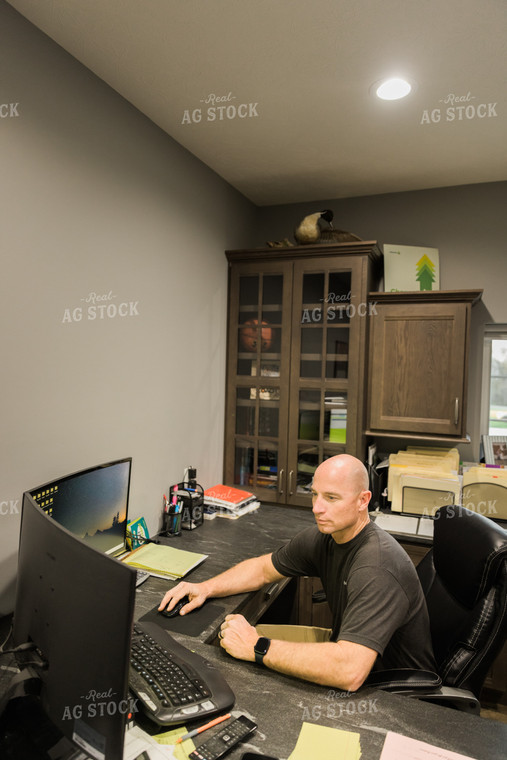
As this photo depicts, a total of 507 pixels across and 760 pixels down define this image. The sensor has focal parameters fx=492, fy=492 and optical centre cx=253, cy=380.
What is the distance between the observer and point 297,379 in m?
3.06

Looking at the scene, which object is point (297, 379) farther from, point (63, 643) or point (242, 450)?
point (63, 643)

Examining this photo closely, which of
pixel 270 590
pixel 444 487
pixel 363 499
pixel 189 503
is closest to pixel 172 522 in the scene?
pixel 189 503

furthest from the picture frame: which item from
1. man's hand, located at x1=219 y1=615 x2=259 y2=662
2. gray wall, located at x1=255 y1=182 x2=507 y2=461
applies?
man's hand, located at x1=219 y1=615 x2=259 y2=662

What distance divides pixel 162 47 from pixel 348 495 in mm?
1743

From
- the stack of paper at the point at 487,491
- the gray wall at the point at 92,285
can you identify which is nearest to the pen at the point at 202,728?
the gray wall at the point at 92,285

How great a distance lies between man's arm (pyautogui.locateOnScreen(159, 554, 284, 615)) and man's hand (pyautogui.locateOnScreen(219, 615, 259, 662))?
0.23 metres

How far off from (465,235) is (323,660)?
2743mm

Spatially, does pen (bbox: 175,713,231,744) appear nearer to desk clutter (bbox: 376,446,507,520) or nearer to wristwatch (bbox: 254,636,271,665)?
wristwatch (bbox: 254,636,271,665)

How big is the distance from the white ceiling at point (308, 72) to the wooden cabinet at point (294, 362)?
1.95 feet

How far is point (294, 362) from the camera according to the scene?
10.1 feet

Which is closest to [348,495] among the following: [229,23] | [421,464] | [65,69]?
[421,464]

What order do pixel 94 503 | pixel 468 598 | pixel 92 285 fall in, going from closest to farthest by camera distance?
pixel 468 598
pixel 94 503
pixel 92 285

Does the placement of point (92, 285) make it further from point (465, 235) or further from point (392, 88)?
point (465, 235)

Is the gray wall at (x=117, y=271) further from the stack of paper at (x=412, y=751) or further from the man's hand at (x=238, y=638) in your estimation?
the stack of paper at (x=412, y=751)
